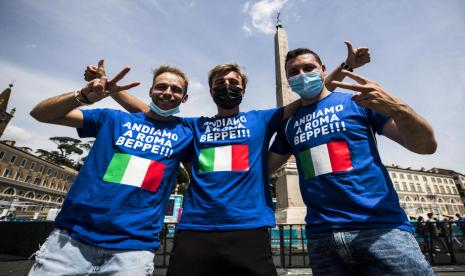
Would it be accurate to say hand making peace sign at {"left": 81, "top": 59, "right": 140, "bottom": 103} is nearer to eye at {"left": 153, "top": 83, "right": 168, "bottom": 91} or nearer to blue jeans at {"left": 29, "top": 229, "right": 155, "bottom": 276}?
eye at {"left": 153, "top": 83, "right": 168, "bottom": 91}

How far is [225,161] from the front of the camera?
2.01m

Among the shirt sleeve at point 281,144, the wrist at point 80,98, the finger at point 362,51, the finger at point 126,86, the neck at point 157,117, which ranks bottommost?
the shirt sleeve at point 281,144

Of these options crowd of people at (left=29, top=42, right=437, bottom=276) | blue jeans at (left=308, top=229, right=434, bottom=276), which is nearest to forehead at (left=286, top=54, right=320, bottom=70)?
crowd of people at (left=29, top=42, right=437, bottom=276)

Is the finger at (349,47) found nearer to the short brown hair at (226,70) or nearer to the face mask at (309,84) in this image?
the face mask at (309,84)

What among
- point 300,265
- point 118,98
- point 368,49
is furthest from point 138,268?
point 300,265

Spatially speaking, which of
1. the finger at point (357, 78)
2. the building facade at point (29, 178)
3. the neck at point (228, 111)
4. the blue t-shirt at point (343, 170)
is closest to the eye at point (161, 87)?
the neck at point (228, 111)

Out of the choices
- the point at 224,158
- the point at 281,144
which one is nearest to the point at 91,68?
the point at 224,158

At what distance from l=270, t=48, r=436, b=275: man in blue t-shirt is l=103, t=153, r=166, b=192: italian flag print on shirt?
1192 millimetres

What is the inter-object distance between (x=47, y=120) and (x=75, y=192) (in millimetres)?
688

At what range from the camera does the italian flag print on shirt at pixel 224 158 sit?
1.97m

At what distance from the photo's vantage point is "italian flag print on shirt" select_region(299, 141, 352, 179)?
1.71 m

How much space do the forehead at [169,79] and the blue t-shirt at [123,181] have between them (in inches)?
16.2

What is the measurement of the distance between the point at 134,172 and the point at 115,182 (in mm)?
151

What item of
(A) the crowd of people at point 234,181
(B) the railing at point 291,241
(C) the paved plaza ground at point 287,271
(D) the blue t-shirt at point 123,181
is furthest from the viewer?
(B) the railing at point 291,241
